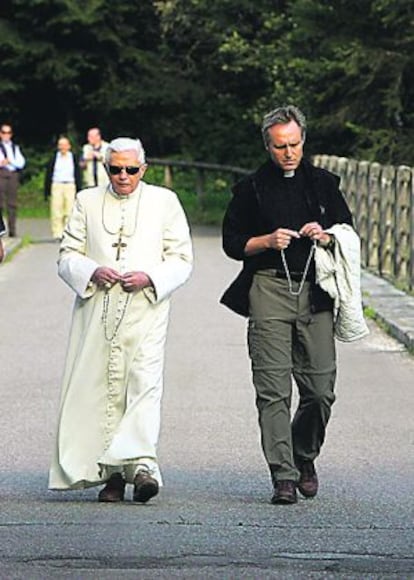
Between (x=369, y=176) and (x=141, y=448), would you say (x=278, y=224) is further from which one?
(x=369, y=176)

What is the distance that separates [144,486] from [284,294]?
1147mm

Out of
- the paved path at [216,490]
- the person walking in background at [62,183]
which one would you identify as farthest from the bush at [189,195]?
the paved path at [216,490]

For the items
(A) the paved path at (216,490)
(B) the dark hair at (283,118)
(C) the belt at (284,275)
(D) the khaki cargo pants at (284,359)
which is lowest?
(A) the paved path at (216,490)

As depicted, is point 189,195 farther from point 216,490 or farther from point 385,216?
point 216,490

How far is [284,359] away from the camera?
8633 mm

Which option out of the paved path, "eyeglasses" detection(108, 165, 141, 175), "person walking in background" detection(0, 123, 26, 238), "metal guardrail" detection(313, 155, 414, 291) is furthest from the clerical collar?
"person walking in background" detection(0, 123, 26, 238)

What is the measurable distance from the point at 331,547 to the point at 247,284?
5.77 ft

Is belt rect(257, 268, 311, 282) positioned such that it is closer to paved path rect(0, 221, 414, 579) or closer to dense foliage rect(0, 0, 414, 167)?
paved path rect(0, 221, 414, 579)

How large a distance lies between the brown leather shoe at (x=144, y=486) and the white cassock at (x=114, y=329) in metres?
0.06

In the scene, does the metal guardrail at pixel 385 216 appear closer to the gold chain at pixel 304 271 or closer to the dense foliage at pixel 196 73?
the dense foliage at pixel 196 73

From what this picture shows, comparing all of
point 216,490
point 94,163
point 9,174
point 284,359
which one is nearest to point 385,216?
point 94,163

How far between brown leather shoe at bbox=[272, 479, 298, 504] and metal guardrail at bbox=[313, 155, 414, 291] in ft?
40.4

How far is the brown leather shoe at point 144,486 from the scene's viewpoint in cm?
845

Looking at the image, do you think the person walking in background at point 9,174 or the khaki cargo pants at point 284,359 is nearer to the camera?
the khaki cargo pants at point 284,359
